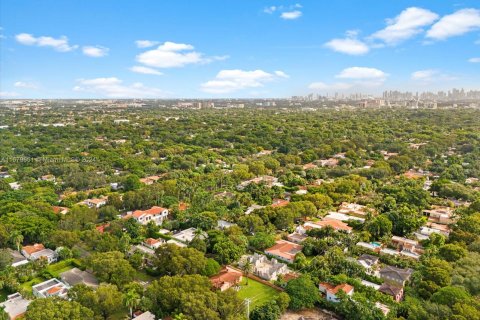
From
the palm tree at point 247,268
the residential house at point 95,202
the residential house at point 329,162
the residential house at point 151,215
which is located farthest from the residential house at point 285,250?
the residential house at point 329,162

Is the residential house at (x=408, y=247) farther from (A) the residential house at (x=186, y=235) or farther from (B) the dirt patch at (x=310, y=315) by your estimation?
(A) the residential house at (x=186, y=235)

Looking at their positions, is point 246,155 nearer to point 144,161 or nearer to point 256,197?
point 144,161

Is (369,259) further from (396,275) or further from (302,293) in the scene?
(302,293)

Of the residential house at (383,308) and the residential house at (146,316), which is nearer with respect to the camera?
the residential house at (146,316)

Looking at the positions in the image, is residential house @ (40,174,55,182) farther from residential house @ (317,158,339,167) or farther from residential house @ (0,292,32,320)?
residential house @ (317,158,339,167)

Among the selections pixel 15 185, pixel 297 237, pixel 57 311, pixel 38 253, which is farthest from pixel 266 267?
pixel 15 185

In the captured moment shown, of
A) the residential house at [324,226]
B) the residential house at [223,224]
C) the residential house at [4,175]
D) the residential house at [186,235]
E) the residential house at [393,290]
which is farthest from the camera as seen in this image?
the residential house at [4,175]
